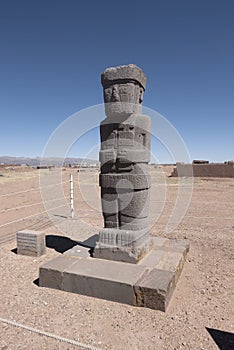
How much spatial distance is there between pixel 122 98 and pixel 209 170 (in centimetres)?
2471

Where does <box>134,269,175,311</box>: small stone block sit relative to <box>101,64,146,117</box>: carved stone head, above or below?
below

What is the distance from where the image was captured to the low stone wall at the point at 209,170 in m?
26.6

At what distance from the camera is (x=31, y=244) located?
18.6 ft

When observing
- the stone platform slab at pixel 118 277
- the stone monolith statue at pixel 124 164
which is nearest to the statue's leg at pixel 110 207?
the stone monolith statue at pixel 124 164

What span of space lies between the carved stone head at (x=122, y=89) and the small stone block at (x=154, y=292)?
2.67 metres

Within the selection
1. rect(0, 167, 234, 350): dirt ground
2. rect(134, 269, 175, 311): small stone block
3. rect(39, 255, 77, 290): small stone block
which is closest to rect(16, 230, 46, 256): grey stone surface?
rect(0, 167, 234, 350): dirt ground

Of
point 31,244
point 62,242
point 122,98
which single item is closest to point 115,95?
point 122,98

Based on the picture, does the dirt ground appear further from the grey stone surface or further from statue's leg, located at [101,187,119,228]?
statue's leg, located at [101,187,119,228]

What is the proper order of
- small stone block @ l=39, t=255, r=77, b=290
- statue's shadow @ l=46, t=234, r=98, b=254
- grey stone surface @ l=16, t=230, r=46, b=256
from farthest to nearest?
statue's shadow @ l=46, t=234, r=98, b=254
grey stone surface @ l=16, t=230, r=46, b=256
small stone block @ l=39, t=255, r=77, b=290

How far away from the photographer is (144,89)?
16.3 feet

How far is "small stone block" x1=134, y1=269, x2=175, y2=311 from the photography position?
11.5 feet

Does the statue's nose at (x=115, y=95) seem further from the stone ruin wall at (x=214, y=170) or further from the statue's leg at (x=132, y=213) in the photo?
the stone ruin wall at (x=214, y=170)

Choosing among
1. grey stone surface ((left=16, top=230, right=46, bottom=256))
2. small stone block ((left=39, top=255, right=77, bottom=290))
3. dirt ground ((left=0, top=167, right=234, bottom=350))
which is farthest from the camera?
grey stone surface ((left=16, top=230, right=46, bottom=256))

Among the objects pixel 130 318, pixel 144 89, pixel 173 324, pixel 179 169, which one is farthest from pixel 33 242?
pixel 179 169
